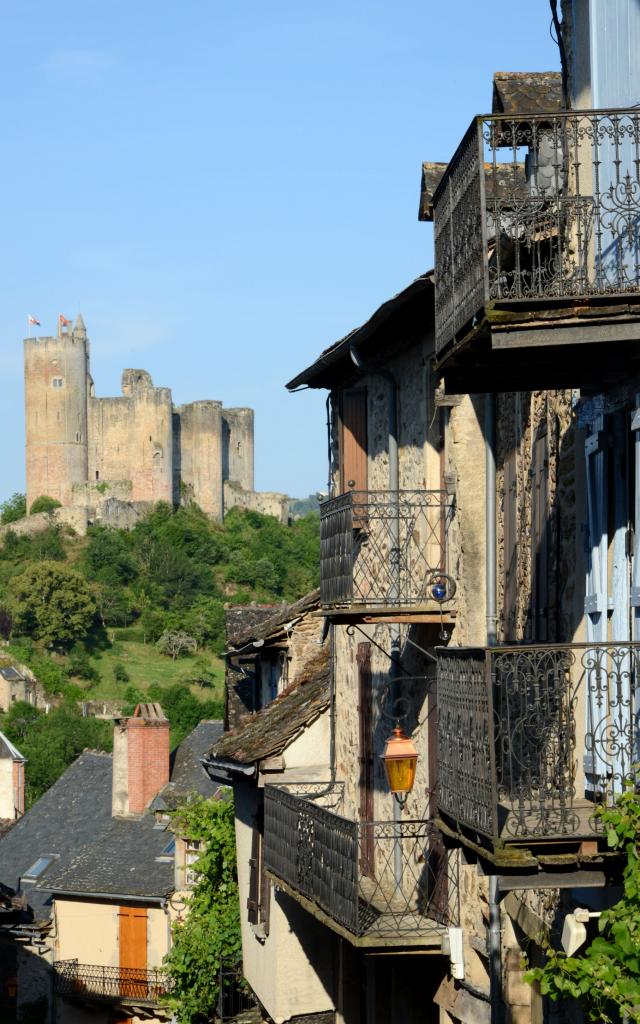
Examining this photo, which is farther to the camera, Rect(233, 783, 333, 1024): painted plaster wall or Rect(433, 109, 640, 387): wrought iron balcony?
Rect(233, 783, 333, 1024): painted plaster wall

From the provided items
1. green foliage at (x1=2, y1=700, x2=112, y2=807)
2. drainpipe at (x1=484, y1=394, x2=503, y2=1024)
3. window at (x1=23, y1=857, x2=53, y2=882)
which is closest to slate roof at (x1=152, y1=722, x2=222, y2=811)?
window at (x1=23, y1=857, x2=53, y2=882)

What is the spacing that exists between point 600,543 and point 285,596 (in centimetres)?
8891

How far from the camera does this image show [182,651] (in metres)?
90.4

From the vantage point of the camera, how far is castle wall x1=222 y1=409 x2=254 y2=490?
117625mm

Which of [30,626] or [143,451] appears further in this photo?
[143,451]

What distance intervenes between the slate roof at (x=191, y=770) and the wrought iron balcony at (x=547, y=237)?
2534 centimetres

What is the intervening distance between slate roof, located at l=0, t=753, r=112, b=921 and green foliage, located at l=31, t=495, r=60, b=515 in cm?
6190

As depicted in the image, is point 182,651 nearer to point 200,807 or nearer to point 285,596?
point 285,596

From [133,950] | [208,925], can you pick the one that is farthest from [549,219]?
[133,950]

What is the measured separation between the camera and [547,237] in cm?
851

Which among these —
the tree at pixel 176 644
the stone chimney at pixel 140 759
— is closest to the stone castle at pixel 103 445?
the tree at pixel 176 644

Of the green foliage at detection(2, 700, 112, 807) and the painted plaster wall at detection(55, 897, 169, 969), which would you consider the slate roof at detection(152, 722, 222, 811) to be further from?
the green foliage at detection(2, 700, 112, 807)

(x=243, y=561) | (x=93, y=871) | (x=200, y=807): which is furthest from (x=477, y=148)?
(x=243, y=561)

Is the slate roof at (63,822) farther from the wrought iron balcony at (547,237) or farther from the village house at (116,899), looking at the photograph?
the wrought iron balcony at (547,237)
